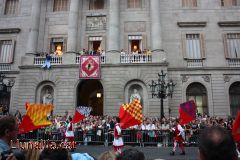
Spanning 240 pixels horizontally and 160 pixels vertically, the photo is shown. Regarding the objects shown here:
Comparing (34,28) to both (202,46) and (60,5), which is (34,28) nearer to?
(60,5)

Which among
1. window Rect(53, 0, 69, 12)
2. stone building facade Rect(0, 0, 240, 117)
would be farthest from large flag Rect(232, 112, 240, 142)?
window Rect(53, 0, 69, 12)

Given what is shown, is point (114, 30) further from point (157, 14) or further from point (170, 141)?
point (170, 141)

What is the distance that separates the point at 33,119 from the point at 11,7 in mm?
24703

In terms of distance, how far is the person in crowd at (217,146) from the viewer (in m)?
2.21

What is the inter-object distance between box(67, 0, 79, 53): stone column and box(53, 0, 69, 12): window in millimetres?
2183

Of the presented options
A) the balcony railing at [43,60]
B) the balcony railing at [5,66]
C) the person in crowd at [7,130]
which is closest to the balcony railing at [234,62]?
the balcony railing at [43,60]

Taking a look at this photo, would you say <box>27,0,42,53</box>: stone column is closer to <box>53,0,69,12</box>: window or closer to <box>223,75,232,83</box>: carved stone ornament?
<box>53,0,69,12</box>: window

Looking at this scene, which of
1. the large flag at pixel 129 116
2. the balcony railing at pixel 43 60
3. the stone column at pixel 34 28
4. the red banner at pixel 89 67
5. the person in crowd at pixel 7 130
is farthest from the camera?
the stone column at pixel 34 28

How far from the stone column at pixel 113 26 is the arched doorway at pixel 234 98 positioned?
12.4 meters

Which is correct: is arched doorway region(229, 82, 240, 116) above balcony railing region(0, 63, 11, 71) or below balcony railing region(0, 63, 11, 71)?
below

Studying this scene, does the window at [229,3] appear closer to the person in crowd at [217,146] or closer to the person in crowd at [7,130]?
the person in crowd at [7,130]

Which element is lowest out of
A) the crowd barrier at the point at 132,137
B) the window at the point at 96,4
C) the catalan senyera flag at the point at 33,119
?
the crowd barrier at the point at 132,137

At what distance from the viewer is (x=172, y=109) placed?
2639cm

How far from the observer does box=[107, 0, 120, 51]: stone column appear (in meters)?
27.2
